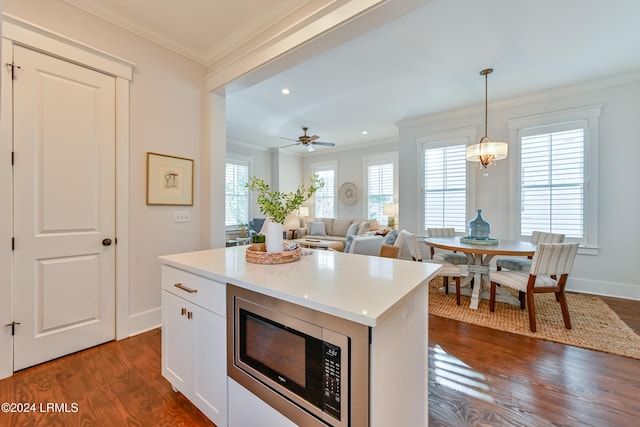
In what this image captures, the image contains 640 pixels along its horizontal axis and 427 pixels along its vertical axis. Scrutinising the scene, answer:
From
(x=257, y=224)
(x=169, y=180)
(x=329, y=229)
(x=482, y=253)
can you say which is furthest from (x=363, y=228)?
(x=169, y=180)

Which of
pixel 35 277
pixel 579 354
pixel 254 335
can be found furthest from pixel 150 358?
pixel 579 354

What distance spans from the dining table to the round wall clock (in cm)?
387

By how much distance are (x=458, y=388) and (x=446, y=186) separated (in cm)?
371

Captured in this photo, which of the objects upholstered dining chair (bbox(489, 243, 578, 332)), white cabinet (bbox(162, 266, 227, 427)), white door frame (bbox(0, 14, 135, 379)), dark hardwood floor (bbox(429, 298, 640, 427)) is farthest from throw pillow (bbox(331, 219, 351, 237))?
white cabinet (bbox(162, 266, 227, 427))

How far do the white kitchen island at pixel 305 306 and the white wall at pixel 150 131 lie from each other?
1.08m

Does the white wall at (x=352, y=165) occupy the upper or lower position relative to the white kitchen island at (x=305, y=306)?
upper

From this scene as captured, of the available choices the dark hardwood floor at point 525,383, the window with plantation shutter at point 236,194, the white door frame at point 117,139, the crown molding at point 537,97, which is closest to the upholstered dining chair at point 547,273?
the dark hardwood floor at point 525,383

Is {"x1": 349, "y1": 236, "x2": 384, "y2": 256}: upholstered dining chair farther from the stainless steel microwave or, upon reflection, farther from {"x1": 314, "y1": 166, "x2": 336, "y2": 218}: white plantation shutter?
{"x1": 314, "y1": 166, "x2": 336, "y2": 218}: white plantation shutter

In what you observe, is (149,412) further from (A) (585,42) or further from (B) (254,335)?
(A) (585,42)

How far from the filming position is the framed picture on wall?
2766 mm

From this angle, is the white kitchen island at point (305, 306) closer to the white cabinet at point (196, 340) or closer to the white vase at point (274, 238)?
the white cabinet at point (196, 340)

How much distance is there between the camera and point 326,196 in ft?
26.7

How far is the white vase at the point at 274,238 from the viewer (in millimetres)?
1814

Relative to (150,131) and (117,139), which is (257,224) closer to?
(150,131)
